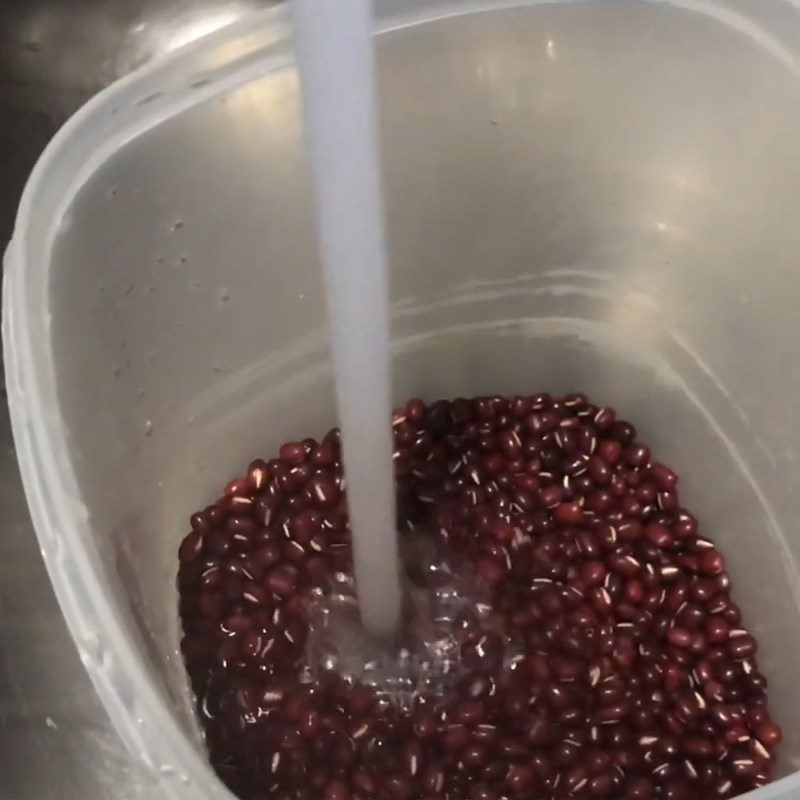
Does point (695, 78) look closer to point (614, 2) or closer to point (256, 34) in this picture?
point (614, 2)

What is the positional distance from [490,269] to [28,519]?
480mm

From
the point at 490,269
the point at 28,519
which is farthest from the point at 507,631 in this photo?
the point at 28,519

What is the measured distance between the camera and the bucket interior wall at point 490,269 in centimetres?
70

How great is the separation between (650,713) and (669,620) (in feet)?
0.31

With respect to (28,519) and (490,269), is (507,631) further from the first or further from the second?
(28,519)

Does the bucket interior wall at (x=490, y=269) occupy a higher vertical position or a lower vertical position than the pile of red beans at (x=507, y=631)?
higher

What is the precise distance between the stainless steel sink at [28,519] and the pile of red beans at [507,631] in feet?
0.32

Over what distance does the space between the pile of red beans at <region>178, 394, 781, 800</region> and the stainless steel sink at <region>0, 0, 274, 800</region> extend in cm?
10

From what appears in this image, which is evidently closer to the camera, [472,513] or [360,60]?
[360,60]

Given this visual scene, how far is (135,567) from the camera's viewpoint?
70cm

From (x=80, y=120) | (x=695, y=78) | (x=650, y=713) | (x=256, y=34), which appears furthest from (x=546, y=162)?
(x=650, y=713)

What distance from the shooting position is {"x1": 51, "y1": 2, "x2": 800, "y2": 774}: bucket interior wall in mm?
702

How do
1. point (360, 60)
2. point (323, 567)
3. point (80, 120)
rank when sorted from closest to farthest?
point (360, 60), point (80, 120), point (323, 567)

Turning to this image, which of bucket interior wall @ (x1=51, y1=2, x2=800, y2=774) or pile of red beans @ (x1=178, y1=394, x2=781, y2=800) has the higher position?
bucket interior wall @ (x1=51, y1=2, x2=800, y2=774)
